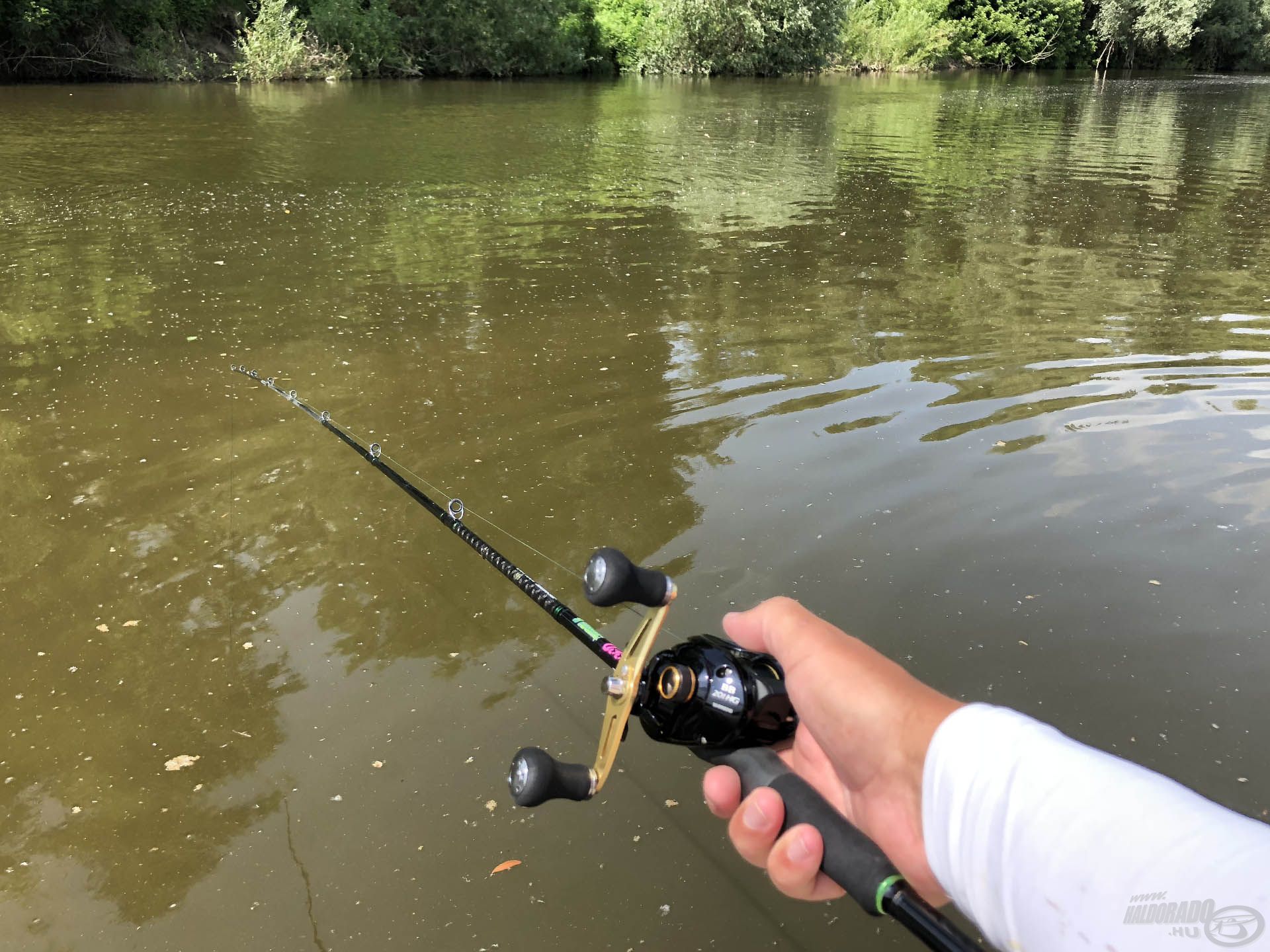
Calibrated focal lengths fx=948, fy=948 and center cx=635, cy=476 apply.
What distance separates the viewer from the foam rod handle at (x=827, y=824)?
50.7 inches

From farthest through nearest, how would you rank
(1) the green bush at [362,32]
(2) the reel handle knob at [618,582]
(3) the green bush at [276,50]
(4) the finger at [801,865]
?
(1) the green bush at [362,32] < (3) the green bush at [276,50] < (2) the reel handle knob at [618,582] < (4) the finger at [801,865]

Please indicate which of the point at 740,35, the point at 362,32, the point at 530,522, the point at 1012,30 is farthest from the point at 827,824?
the point at 1012,30

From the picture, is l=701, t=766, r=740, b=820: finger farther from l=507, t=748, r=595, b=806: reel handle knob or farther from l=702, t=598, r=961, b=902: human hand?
l=507, t=748, r=595, b=806: reel handle knob

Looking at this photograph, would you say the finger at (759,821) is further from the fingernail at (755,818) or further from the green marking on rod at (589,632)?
the green marking on rod at (589,632)

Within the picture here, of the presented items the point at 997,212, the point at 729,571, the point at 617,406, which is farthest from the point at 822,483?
the point at 997,212

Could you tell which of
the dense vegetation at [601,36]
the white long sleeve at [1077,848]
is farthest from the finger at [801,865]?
the dense vegetation at [601,36]

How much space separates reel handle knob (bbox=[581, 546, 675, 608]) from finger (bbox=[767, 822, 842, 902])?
409 mm

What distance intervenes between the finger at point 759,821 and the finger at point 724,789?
6 cm

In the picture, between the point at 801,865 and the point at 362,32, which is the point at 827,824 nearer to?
the point at 801,865

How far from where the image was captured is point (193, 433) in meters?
4.94

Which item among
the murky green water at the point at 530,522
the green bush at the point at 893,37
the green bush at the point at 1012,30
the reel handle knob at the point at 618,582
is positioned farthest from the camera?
the green bush at the point at 1012,30

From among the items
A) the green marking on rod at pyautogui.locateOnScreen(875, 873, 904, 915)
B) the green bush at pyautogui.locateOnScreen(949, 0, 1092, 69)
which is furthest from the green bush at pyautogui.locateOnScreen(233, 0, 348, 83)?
the green marking on rod at pyautogui.locateOnScreen(875, 873, 904, 915)

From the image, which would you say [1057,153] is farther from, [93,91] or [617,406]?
[93,91]

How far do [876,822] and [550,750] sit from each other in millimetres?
1639
